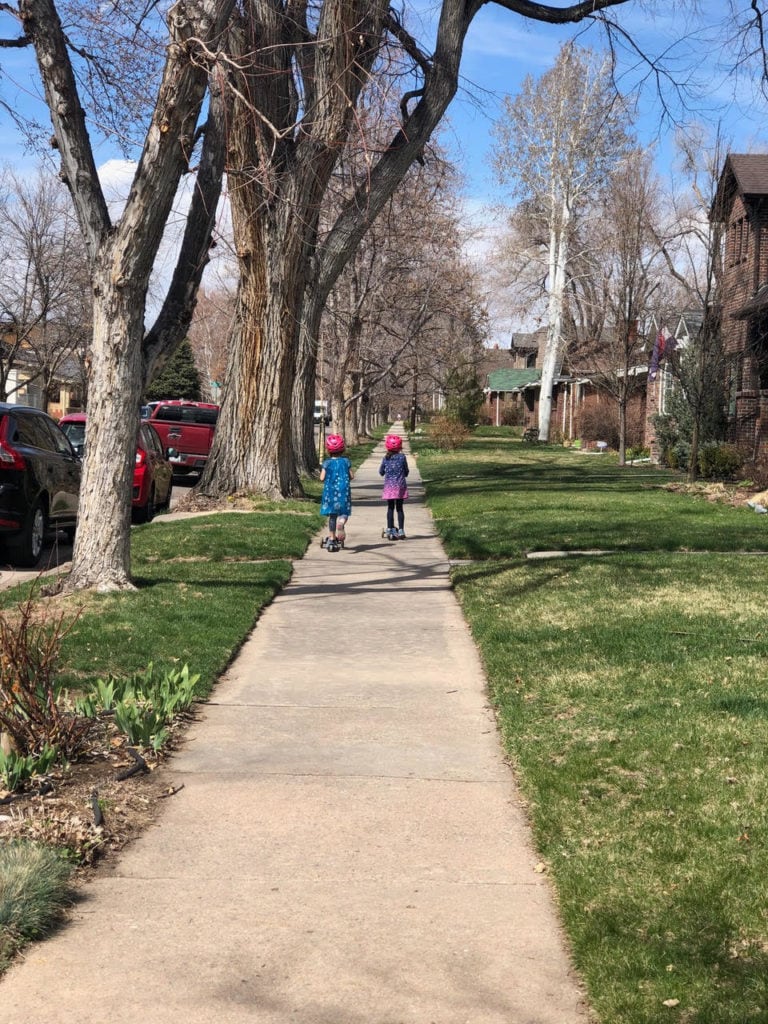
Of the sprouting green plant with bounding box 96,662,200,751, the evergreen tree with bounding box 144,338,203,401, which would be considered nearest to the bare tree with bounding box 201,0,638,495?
the sprouting green plant with bounding box 96,662,200,751

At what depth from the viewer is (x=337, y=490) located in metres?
14.0

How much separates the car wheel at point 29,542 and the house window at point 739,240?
21688mm

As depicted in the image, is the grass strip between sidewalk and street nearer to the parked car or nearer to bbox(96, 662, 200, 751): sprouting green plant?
Answer: bbox(96, 662, 200, 751): sprouting green plant

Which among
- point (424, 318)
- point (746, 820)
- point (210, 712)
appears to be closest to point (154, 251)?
point (210, 712)

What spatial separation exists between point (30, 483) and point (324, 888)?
941 centimetres

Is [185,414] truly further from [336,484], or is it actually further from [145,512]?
[336,484]

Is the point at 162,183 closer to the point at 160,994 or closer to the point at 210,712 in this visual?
the point at 210,712

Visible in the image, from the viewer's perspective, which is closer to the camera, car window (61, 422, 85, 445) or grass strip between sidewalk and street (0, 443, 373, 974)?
grass strip between sidewalk and street (0, 443, 373, 974)

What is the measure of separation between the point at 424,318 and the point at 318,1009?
39.7m

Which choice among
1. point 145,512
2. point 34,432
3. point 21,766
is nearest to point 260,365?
point 145,512

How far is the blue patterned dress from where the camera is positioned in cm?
1402

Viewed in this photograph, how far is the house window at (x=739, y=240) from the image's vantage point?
29672mm

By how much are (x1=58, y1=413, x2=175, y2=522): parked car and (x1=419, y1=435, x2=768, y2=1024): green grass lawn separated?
6.03 metres

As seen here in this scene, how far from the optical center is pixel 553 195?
175 feet
